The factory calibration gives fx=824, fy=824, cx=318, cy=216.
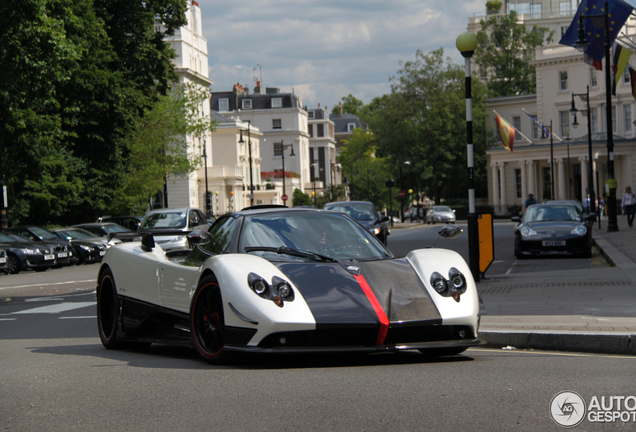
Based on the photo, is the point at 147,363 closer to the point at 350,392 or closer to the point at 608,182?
the point at 350,392

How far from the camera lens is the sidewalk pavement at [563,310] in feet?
25.0

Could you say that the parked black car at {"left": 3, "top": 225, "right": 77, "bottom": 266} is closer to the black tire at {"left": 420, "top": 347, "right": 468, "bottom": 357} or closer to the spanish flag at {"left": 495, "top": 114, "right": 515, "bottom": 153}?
the black tire at {"left": 420, "top": 347, "right": 468, "bottom": 357}

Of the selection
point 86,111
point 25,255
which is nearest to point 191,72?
point 86,111

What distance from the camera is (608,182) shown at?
28453 mm

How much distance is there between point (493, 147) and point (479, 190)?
11287mm

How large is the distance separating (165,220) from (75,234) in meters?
7.25

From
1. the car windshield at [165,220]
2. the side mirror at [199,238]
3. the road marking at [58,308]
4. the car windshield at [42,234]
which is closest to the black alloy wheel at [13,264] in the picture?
the car windshield at [42,234]

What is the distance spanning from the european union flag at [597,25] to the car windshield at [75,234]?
62.1 ft

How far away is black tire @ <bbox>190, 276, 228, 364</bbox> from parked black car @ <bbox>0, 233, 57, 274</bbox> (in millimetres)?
20084

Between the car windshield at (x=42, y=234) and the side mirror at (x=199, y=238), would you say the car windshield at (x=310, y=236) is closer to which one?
the side mirror at (x=199, y=238)

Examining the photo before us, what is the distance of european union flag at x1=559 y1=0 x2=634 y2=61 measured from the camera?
1180 inches

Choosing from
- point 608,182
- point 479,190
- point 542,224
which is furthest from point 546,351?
point 479,190

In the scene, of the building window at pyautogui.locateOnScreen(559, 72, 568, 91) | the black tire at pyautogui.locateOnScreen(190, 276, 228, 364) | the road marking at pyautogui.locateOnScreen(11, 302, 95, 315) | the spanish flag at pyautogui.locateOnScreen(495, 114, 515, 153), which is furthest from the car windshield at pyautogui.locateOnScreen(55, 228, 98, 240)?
the building window at pyautogui.locateOnScreen(559, 72, 568, 91)

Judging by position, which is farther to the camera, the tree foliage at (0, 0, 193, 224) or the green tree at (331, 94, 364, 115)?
the green tree at (331, 94, 364, 115)
